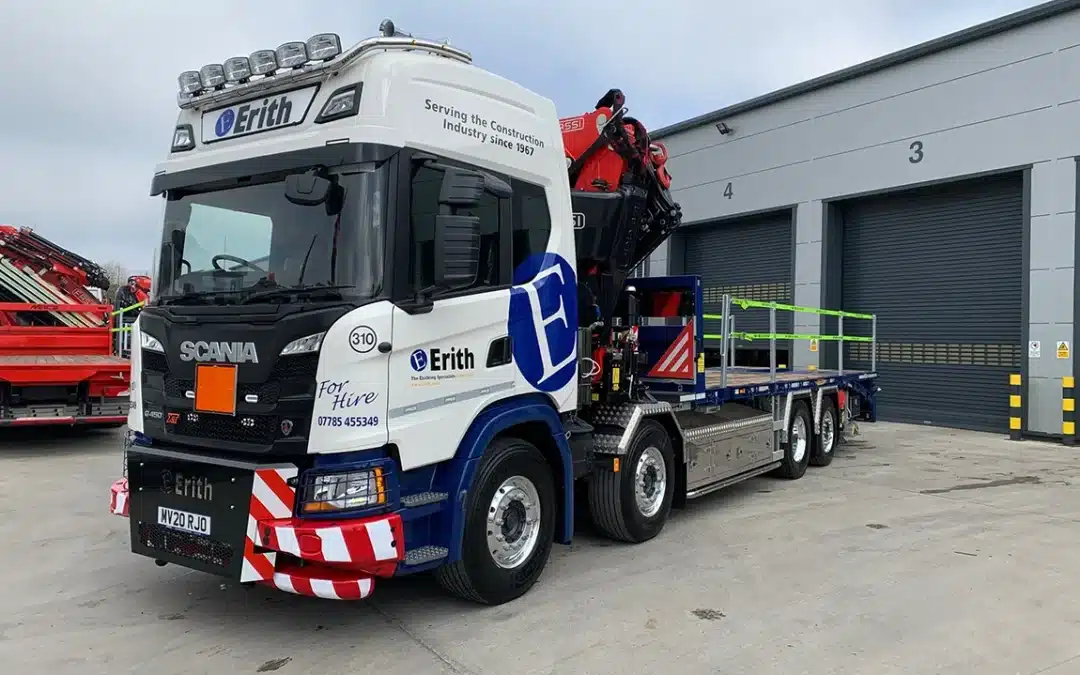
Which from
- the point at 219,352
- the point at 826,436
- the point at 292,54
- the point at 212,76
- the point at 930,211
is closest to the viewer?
the point at 219,352

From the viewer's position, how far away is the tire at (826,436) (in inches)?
411

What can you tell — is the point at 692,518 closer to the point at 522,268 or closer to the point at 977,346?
the point at 522,268

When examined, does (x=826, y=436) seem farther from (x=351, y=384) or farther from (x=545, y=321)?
(x=351, y=384)

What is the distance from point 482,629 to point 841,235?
49.9 feet

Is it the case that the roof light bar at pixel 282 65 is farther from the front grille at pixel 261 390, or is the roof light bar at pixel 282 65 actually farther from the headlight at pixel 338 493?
the headlight at pixel 338 493

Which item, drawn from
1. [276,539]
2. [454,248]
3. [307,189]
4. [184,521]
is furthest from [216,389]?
[454,248]

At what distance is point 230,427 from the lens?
4215 millimetres

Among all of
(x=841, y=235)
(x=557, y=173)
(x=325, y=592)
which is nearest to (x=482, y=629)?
(x=325, y=592)

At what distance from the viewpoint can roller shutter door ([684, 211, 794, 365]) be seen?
18688mm

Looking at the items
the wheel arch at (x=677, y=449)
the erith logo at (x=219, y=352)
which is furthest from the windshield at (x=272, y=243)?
the wheel arch at (x=677, y=449)

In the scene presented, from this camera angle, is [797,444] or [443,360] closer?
[443,360]

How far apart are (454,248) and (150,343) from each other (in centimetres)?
196

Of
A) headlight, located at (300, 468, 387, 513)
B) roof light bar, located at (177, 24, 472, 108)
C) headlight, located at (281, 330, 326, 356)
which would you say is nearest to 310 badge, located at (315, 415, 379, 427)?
headlight, located at (300, 468, 387, 513)

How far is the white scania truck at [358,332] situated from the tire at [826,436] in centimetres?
576
